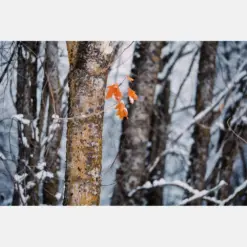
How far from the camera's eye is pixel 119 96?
2.34m

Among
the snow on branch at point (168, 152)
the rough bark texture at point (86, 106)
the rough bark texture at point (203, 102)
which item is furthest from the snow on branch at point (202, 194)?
the rough bark texture at point (86, 106)

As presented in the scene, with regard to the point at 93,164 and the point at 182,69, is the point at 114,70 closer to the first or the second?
the point at 182,69

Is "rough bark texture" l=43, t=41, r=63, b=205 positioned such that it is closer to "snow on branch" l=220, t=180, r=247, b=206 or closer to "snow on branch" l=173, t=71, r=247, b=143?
"snow on branch" l=173, t=71, r=247, b=143

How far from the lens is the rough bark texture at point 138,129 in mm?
2346

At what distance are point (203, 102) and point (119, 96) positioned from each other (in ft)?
1.76

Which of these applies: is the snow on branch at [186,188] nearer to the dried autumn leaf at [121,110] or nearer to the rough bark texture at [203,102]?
the rough bark texture at [203,102]

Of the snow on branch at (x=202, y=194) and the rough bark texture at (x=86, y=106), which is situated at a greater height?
the rough bark texture at (x=86, y=106)

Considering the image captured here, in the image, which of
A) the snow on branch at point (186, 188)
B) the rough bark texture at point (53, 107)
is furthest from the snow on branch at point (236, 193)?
the rough bark texture at point (53, 107)

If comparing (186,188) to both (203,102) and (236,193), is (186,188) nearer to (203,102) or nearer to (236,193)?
(236,193)

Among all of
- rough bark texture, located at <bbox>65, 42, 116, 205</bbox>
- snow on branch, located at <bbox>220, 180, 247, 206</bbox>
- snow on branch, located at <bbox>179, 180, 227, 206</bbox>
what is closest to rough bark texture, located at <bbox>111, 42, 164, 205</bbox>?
rough bark texture, located at <bbox>65, 42, 116, 205</bbox>

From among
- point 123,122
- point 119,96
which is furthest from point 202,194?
point 119,96

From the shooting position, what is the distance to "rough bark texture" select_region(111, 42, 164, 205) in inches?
92.4

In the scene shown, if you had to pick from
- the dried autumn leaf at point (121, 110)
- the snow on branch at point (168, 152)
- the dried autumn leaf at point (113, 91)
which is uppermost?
the dried autumn leaf at point (113, 91)

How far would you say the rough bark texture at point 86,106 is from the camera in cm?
231
